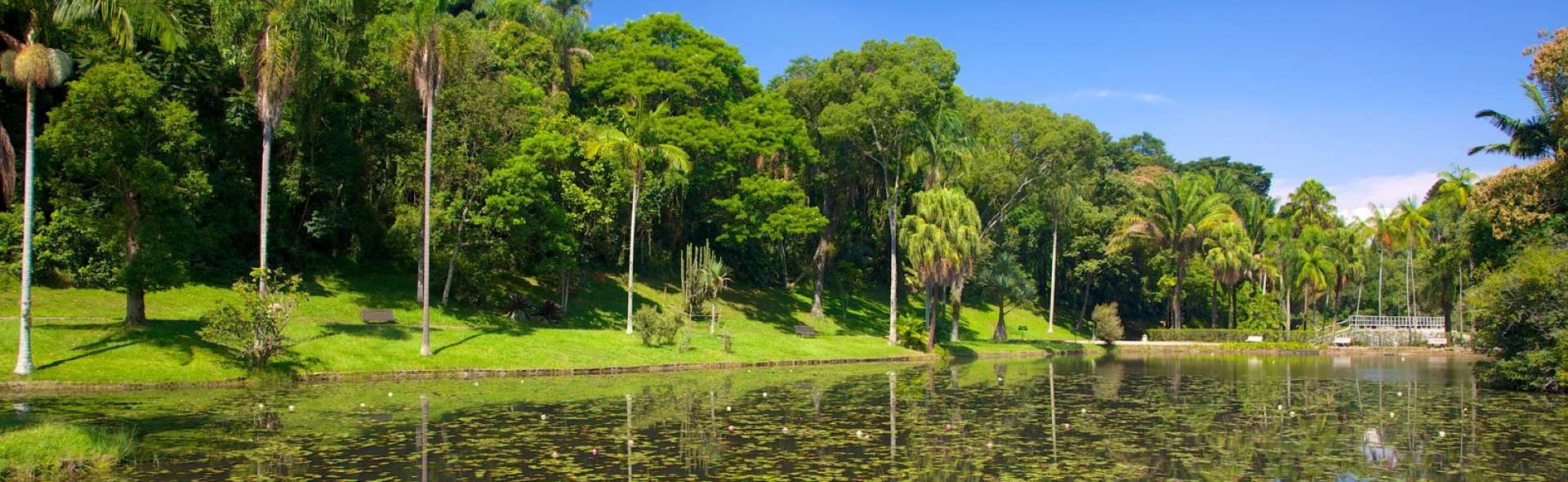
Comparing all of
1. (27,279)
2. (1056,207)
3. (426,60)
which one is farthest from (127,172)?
(1056,207)

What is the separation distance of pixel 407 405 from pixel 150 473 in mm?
9899

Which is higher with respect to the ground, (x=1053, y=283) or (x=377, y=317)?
(x=1053, y=283)

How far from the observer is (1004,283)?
6762cm

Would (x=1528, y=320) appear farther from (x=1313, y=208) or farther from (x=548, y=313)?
(x=1313, y=208)

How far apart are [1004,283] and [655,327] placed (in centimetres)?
3105

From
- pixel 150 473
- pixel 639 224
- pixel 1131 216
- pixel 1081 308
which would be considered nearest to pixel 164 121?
pixel 150 473

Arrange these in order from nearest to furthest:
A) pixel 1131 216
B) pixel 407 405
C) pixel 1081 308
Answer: pixel 407 405, pixel 1131 216, pixel 1081 308

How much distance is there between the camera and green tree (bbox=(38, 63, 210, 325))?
1278 inches

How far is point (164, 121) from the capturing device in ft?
116

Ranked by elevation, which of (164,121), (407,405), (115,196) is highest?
(164,121)

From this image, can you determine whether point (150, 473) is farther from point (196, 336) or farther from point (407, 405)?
point (196, 336)

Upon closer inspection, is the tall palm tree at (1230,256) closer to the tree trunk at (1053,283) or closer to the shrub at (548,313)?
the tree trunk at (1053,283)

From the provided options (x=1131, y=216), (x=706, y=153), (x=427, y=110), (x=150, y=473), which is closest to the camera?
(x=150, y=473)

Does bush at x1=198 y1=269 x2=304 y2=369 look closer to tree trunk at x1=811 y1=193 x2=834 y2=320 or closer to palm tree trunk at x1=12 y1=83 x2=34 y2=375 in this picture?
palm tree trunk at x1=12 y1=83 x2=34 y2=375
